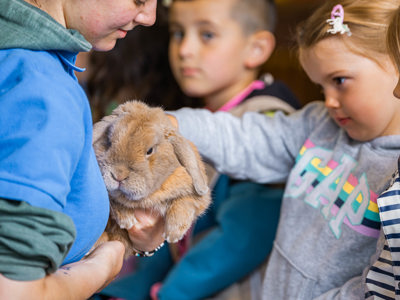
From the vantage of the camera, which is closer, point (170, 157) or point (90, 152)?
point (90, 152)

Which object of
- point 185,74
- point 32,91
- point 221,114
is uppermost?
point 32,91

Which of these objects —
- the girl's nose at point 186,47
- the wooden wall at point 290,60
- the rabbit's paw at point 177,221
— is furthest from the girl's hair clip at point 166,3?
the rabbit's paw at point 177,221

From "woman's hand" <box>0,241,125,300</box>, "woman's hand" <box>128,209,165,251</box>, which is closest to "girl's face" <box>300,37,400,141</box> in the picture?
"woman's hand" <box>128,209,165,251</box>

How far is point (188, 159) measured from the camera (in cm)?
91

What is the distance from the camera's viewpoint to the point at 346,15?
1074 millimetres

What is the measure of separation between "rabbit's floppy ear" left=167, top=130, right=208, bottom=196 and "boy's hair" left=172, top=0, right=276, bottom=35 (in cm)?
95

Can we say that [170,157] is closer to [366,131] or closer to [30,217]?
[30,217]

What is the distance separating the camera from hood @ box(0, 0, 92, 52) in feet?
2.23

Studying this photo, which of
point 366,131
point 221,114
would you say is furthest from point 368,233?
point 221,114

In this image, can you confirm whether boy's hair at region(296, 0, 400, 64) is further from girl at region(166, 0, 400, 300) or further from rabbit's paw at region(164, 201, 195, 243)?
rabbit's paw at region(164, 201, 195, 243)

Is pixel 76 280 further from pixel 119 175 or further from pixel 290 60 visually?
pixel 290 60

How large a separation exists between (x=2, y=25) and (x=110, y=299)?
893 mm

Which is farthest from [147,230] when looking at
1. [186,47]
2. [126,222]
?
[186,47]

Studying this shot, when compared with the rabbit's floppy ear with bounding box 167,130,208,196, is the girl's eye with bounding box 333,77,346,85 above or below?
above
